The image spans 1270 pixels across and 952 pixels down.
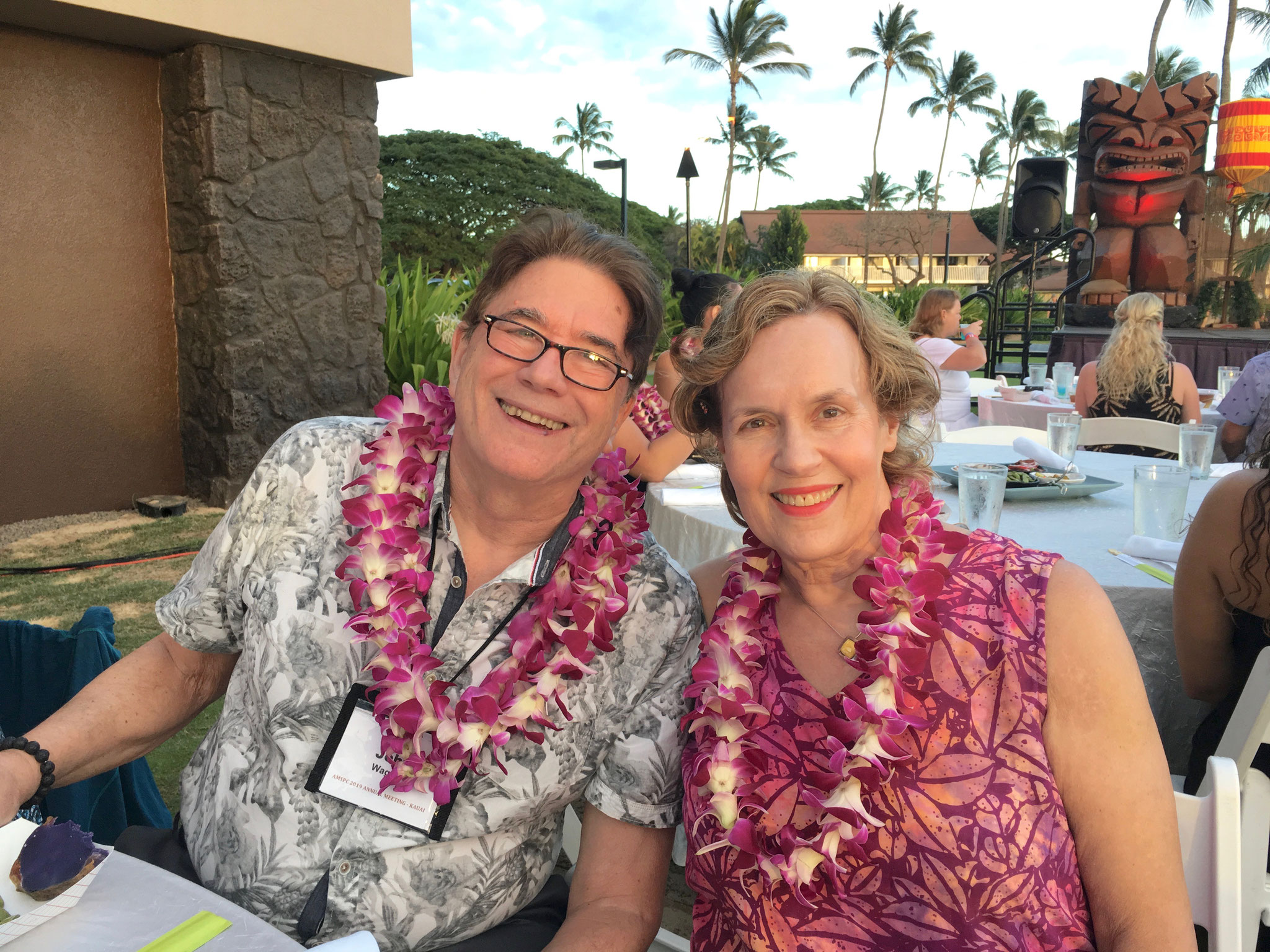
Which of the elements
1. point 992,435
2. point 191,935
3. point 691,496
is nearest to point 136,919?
point 191,935

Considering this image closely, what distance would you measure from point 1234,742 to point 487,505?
1.38 metres

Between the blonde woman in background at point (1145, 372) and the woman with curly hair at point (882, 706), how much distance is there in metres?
4.18

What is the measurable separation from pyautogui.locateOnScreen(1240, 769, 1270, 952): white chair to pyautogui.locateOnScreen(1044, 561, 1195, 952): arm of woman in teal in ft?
1.64

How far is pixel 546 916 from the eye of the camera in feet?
5.11

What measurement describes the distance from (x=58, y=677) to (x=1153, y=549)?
2583mm

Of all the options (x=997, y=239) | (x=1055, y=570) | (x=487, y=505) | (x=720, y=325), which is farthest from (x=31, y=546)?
(x=997, y=239)

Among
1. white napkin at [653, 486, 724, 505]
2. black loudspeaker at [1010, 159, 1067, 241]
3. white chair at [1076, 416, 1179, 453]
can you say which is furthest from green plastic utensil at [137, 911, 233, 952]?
black loudspeaker at [1010, 159, 1067, 241]

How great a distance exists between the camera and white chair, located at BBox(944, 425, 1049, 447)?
4188 millimetres

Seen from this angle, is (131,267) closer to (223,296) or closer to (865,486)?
(223,296)

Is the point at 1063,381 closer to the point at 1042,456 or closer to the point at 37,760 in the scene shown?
the point at 1042,456

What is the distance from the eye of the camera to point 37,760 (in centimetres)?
143

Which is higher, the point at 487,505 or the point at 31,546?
the point at 487,505

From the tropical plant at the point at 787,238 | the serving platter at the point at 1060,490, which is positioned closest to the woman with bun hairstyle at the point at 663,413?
the serving platter at the point at 1060,490

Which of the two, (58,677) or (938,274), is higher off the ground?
(938,274)
